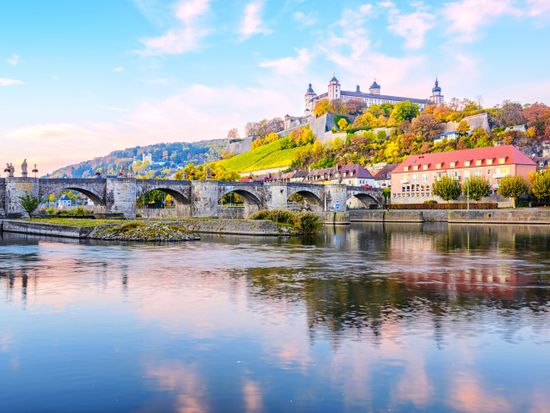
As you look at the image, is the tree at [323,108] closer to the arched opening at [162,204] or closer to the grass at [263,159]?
the grass at [263,159]

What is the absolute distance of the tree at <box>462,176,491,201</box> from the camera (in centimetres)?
8350

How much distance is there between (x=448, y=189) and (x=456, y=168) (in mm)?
12485

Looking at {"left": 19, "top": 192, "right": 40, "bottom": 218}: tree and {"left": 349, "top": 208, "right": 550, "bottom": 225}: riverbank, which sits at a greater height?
{"left": 19, "top": 192, "right": 40, "bottom": 218}: tree

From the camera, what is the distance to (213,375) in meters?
11.2

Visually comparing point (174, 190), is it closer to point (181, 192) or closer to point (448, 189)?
point (181, 192)

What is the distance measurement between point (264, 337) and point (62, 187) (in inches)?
2109

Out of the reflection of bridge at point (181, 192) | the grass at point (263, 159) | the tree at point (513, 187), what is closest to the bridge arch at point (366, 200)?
the reflection of bridge at point (181, 192)

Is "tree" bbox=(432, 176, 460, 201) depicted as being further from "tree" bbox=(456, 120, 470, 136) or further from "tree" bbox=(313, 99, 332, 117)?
"tree" bbox=(313, 99, 332, 117)

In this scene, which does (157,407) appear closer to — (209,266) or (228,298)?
(228,298)

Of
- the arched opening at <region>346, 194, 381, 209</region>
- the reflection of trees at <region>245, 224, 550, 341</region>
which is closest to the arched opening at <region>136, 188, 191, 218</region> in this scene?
the arched opening at <region>346, 194, 381, 209</region>

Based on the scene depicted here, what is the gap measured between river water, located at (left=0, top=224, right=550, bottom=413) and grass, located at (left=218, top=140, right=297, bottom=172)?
5209 inches

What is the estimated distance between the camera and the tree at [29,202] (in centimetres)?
5812

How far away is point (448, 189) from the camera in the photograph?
86.2m

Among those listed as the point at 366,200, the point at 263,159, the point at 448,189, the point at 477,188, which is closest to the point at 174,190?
the point at 448,189
